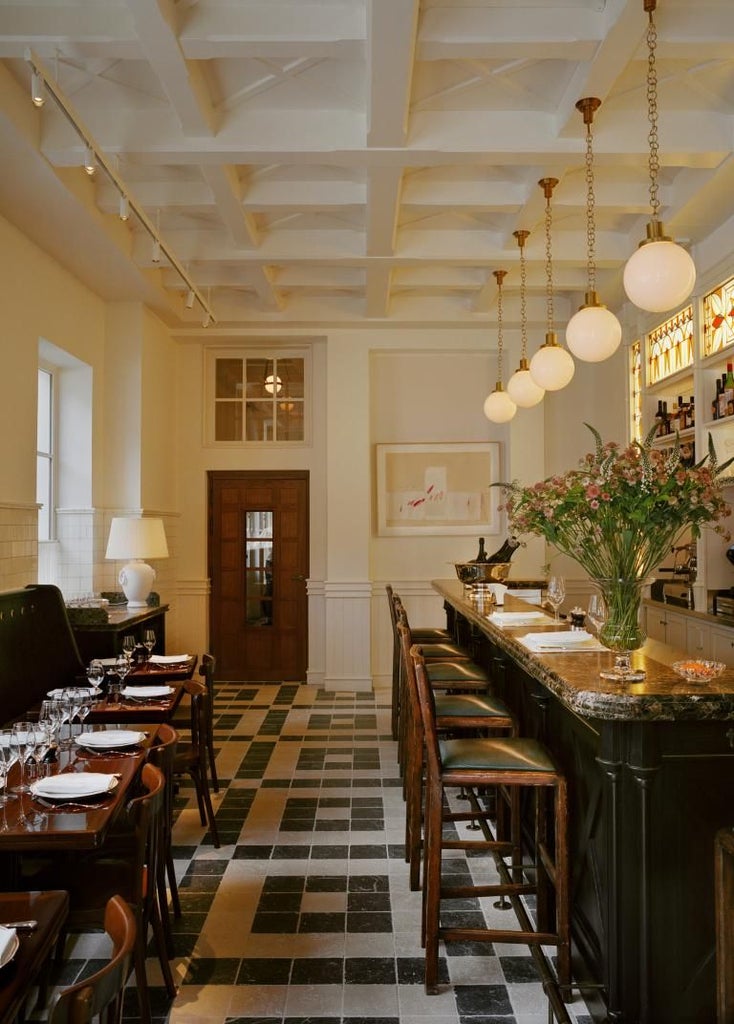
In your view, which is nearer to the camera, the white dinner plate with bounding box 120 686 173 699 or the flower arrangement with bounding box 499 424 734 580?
the flower arrangement with bounding box 499 424 734 580

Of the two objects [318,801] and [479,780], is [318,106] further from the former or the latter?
[318,801]

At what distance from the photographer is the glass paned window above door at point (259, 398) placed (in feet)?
28.1

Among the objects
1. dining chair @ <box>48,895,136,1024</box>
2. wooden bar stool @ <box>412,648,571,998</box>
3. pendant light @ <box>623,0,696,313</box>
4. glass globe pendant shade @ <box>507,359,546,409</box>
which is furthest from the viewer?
glass globe pendant shade @ <box>507,359,546,409</box>

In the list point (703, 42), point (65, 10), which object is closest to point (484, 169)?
point (703, 42)

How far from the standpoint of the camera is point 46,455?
21.6 ft

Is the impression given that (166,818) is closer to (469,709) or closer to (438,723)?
(438,723)

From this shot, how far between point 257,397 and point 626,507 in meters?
6.22

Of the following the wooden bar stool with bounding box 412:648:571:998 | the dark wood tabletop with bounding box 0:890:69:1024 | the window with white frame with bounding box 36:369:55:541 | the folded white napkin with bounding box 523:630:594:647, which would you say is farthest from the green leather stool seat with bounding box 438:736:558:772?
the window with white frame with bounding box 36:369:55:541

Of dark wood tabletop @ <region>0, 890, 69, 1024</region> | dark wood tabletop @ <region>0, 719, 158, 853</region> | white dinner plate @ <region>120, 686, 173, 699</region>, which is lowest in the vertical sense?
dark wood tabletop @ <region>0, 890, 69, 1024</region>

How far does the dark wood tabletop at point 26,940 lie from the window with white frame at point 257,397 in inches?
270

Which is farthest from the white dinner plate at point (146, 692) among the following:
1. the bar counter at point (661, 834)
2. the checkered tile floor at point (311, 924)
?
the bar counter at point (661, 834)

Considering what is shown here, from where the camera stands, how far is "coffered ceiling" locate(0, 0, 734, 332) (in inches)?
137

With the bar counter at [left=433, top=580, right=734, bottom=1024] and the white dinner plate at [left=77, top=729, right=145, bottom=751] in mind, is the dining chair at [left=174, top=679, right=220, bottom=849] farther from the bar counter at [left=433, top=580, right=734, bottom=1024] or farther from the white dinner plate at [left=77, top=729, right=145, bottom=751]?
the bar counter at [left=433, top=580, right=734, bottom=1024]

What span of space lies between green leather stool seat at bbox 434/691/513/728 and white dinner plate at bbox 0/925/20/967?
2.11m
